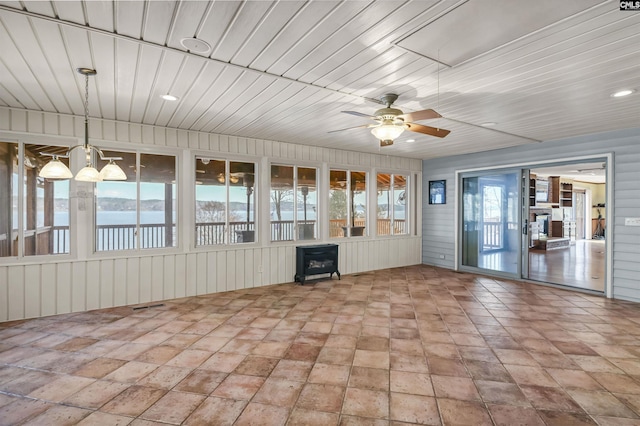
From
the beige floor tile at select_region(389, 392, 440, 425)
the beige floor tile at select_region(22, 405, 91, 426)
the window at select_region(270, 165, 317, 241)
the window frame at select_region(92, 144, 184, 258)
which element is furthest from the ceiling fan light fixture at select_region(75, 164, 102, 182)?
the beige floor tile at select_region(389, 392, 440, 425)

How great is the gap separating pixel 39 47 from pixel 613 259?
7.49m

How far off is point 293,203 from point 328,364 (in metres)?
3.67

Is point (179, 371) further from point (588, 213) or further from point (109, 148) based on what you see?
point (588, 213)

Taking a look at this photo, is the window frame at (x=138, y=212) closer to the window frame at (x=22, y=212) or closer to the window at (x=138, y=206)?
the window at (x=138, y=206)

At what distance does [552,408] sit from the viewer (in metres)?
2.21

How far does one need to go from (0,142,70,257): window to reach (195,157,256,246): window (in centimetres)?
178

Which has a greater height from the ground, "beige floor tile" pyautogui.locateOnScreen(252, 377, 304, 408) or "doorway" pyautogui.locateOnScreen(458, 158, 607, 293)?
"doorway" pyautogui.locateOnScreen(458, 158, 607, 293)

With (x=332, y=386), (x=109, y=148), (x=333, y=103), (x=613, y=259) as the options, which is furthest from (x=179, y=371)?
(x=613, y=259)

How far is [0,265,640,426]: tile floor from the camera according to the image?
7.13 ft

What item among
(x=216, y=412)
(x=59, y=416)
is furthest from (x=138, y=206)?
(x=216, y=412)

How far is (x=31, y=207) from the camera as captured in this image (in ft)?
13.6

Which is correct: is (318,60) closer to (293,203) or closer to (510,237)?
(293,203)

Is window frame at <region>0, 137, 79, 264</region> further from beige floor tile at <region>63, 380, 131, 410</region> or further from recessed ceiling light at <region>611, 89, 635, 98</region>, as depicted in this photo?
recessed ceiling light at <region>611, 89, 635, 98</region>

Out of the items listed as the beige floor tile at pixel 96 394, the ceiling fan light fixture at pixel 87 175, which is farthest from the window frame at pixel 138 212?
the beige floor tile at pixel 96 394
